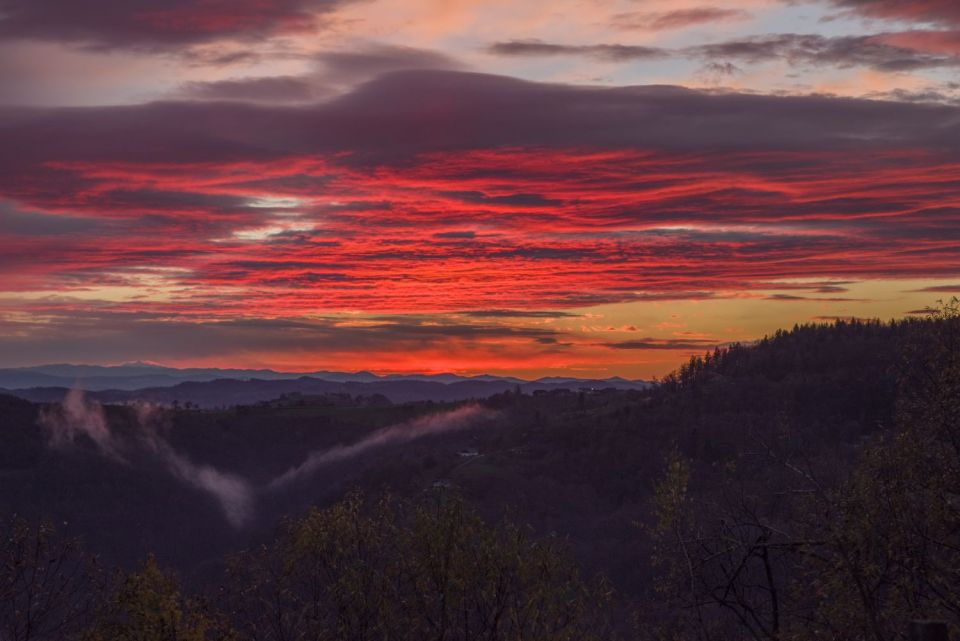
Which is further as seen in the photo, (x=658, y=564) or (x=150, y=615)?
(x=658, y=564)

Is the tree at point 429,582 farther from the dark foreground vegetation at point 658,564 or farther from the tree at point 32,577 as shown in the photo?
the tree at point 32,577

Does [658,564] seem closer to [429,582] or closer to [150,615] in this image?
[429,582]

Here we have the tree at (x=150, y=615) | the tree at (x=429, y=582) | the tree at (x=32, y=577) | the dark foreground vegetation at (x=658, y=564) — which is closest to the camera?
the dark foreground vegetation at (x=658, y=564)

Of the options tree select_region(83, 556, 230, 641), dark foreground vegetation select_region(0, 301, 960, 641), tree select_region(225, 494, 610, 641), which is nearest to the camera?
dark foreground vegetation select_region(0, 301, 960, 641)

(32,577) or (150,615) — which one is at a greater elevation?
(150,615)

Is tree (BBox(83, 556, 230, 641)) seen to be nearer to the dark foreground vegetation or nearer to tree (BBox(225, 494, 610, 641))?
the dark foreground vegetation

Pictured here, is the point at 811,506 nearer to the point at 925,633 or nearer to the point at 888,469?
the point at 888,469

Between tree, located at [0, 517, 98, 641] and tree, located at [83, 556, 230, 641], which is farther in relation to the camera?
tree, located at [0, 517, 98, 641]

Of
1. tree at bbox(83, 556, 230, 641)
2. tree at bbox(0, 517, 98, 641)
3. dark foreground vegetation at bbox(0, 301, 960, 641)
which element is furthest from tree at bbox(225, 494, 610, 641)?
tree at bbox(83, 556, 230, 641)

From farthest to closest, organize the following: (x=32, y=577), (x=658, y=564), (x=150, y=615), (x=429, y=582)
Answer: (x=429, y=582)
(x=32, y=577)
(x=658, y=564)
(x=150, y=615)

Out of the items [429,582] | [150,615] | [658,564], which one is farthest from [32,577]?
[658,564]

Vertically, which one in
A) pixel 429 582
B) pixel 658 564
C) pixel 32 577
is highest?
pixel 658 564

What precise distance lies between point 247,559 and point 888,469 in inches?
1303

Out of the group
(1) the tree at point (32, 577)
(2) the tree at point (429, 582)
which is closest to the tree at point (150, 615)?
(1) the tree at point (32, 577)
